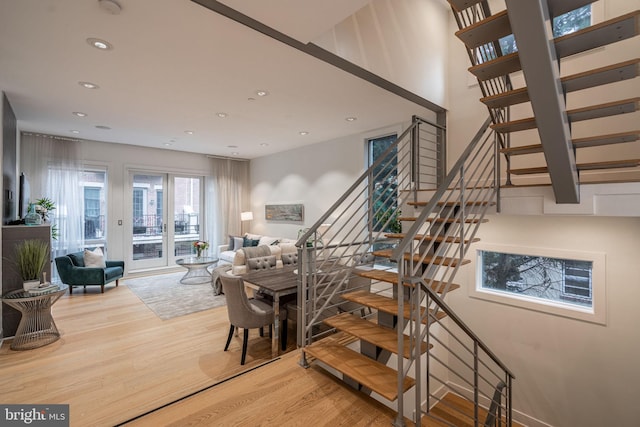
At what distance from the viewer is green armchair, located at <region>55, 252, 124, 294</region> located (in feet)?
16.1

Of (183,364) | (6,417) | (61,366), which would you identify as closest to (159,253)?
(61,366)

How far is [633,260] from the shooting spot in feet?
9.00

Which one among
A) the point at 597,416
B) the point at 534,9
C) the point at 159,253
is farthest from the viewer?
the point at 159,253

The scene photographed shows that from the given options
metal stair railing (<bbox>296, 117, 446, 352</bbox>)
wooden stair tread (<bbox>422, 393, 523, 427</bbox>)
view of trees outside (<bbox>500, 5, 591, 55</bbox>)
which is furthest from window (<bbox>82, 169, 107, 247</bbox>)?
view of trees outside (<bbox>500, 5, 591, 55</bbox>)

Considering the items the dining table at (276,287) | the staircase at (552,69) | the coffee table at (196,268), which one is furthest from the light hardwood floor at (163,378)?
the staircase at (552,69)

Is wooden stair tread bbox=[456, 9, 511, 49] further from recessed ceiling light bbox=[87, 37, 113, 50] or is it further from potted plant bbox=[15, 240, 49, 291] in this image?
potted plant bbox=[15, 240, 49, 291]

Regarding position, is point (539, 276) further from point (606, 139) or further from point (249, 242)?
point (249, 242)

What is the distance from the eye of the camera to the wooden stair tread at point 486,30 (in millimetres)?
1443

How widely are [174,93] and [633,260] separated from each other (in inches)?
203

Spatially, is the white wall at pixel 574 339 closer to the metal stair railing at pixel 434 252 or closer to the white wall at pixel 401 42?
the metal stair railing at pixel 434 252

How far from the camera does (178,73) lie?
9.22 feet

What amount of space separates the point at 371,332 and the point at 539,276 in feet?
8.34

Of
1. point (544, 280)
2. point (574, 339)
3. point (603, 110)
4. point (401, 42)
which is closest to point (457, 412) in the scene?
point (574, 339)

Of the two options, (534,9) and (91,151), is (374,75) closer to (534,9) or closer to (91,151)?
(534,9)
